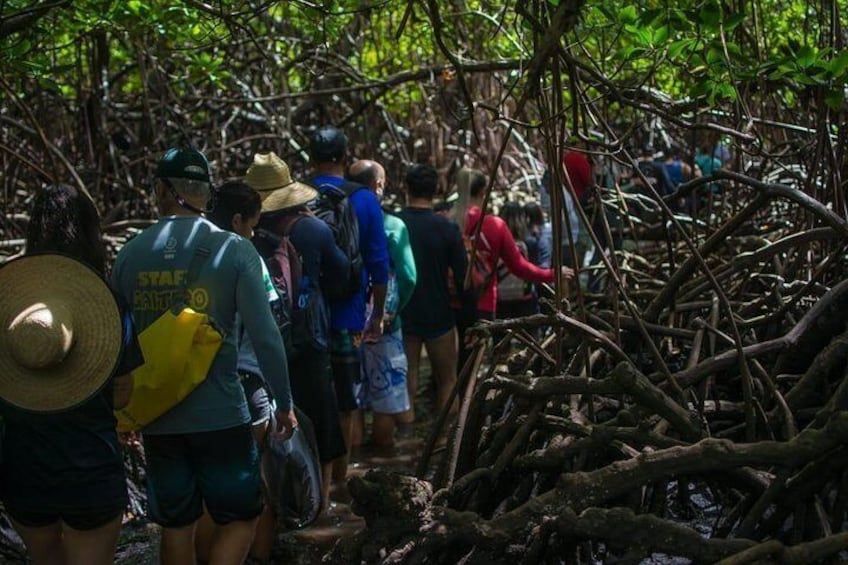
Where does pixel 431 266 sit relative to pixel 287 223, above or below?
below

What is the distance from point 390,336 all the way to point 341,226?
1.02 metres

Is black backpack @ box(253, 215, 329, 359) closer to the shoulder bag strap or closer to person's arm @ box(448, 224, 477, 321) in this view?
the shoulder bag strap

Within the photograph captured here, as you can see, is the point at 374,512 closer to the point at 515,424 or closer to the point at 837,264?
the point at 515,424

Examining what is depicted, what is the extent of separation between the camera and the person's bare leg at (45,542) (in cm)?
362

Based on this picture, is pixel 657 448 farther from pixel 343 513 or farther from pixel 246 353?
pixel 343 513

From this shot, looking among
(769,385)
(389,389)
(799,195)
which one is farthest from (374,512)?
(389,389)

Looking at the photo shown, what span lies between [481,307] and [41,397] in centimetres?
402

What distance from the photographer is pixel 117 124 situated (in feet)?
31.9

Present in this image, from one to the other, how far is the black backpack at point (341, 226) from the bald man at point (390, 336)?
0.57m

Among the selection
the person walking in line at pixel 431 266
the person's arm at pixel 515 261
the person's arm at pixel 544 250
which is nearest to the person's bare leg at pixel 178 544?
the person walking in line at pixel 431 266

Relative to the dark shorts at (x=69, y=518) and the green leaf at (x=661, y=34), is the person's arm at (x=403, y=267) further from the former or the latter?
the dark shorts at (x=69, y=518)

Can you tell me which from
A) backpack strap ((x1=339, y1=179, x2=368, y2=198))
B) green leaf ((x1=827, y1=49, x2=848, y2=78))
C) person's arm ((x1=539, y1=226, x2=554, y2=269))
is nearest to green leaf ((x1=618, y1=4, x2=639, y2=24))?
green leaf ((x1=827, y1=49, x2=848, y2=78))

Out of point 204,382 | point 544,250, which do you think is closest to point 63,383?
point 204,382

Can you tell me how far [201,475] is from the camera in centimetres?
395
